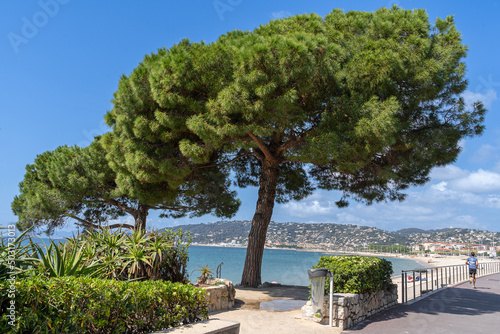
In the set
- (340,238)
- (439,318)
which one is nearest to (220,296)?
(439,318)

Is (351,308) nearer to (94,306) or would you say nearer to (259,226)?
(259,226)

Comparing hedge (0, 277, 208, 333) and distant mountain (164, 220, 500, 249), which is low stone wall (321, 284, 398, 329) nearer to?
hedge (0, 277, 208, 333)

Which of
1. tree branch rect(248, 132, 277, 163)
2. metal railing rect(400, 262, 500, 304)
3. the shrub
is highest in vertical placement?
tree branch rect(248, 132, 277, 163)

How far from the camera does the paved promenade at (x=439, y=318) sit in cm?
683

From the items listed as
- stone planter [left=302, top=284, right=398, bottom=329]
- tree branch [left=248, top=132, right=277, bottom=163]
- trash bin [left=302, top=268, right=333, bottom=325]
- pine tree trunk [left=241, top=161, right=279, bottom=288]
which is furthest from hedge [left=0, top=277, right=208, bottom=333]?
pine tree trunk [left=241, top=161, right=279, bottom=288]

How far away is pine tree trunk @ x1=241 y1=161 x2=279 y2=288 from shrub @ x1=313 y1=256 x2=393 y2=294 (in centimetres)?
388

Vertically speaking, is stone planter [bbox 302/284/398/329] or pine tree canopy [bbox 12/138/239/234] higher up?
pine tree canopy [bbox 12/138/239/234]

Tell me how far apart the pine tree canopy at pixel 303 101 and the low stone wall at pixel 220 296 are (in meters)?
3.56

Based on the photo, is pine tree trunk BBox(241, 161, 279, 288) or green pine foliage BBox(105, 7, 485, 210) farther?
pine tree trunk BBox(241, 161, 279, 288)

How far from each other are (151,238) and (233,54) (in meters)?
5.32

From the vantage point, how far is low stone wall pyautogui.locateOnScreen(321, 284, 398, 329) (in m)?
6.90

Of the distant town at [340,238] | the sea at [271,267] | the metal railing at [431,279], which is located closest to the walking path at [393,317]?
the metal railing at [431,279]

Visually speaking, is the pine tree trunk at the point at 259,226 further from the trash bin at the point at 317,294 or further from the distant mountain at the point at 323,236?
the distant mountain at the point at 323,236

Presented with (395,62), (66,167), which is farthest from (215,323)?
(66,167)
